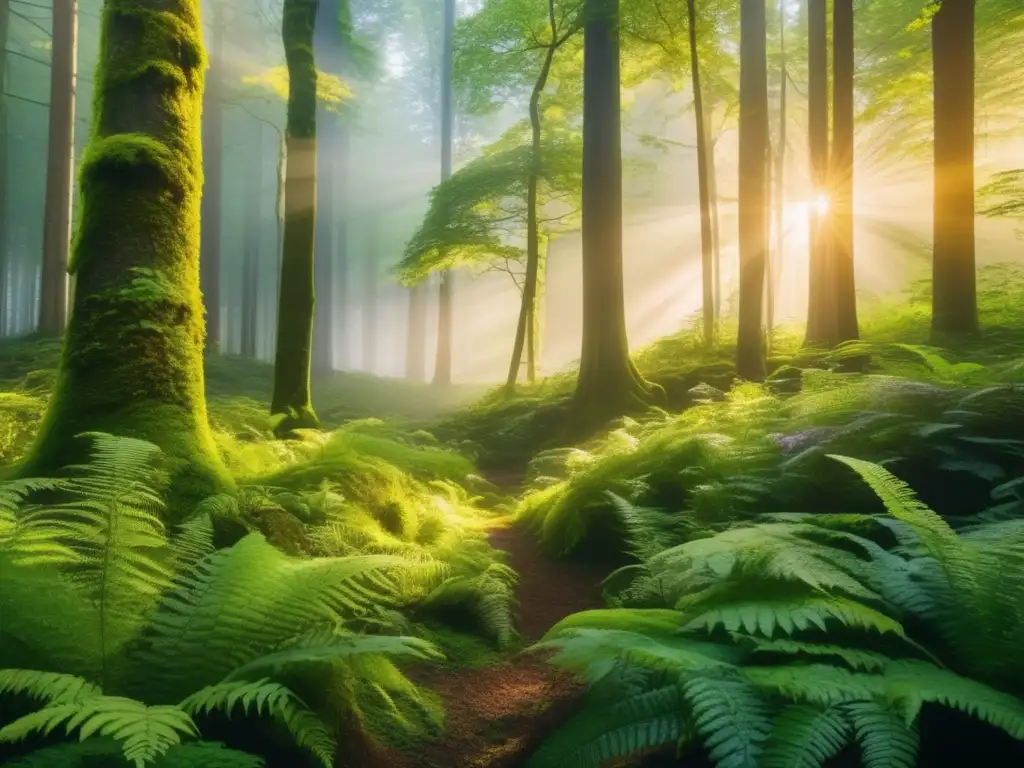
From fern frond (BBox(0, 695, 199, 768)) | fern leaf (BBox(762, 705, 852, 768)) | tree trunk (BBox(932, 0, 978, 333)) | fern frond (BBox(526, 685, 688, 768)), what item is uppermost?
tree trunk (BBox(932, 0, 978, 333))

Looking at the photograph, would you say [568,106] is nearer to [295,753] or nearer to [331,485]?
[331,485]

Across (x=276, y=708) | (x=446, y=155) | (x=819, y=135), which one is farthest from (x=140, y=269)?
(x=446, y=155)

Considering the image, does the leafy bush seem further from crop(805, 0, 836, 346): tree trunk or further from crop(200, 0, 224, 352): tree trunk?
crop(200, 0, 224, 352): tree trunk

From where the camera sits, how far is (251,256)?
1276 inches

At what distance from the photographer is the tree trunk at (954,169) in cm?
932

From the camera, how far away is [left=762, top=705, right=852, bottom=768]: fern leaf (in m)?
1.52

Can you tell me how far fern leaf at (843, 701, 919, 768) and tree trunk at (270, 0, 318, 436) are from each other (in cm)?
722

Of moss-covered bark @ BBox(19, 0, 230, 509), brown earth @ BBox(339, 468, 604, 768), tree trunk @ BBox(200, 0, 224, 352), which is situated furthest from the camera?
tree trunk @ BBox(200, 0, 224, 352)

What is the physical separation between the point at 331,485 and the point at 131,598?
2613 mm

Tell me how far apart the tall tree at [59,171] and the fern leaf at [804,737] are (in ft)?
59.8

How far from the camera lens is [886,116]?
1748 centimetres

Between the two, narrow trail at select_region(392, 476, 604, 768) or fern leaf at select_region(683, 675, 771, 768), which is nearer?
fern leaf at select_region(683, 675, 771, 768)

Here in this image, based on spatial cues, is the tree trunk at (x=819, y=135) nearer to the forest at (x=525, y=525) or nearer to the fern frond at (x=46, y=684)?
the forest at (x=525, y=525)

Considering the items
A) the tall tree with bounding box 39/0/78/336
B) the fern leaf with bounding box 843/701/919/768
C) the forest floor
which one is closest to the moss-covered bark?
the forest floor
